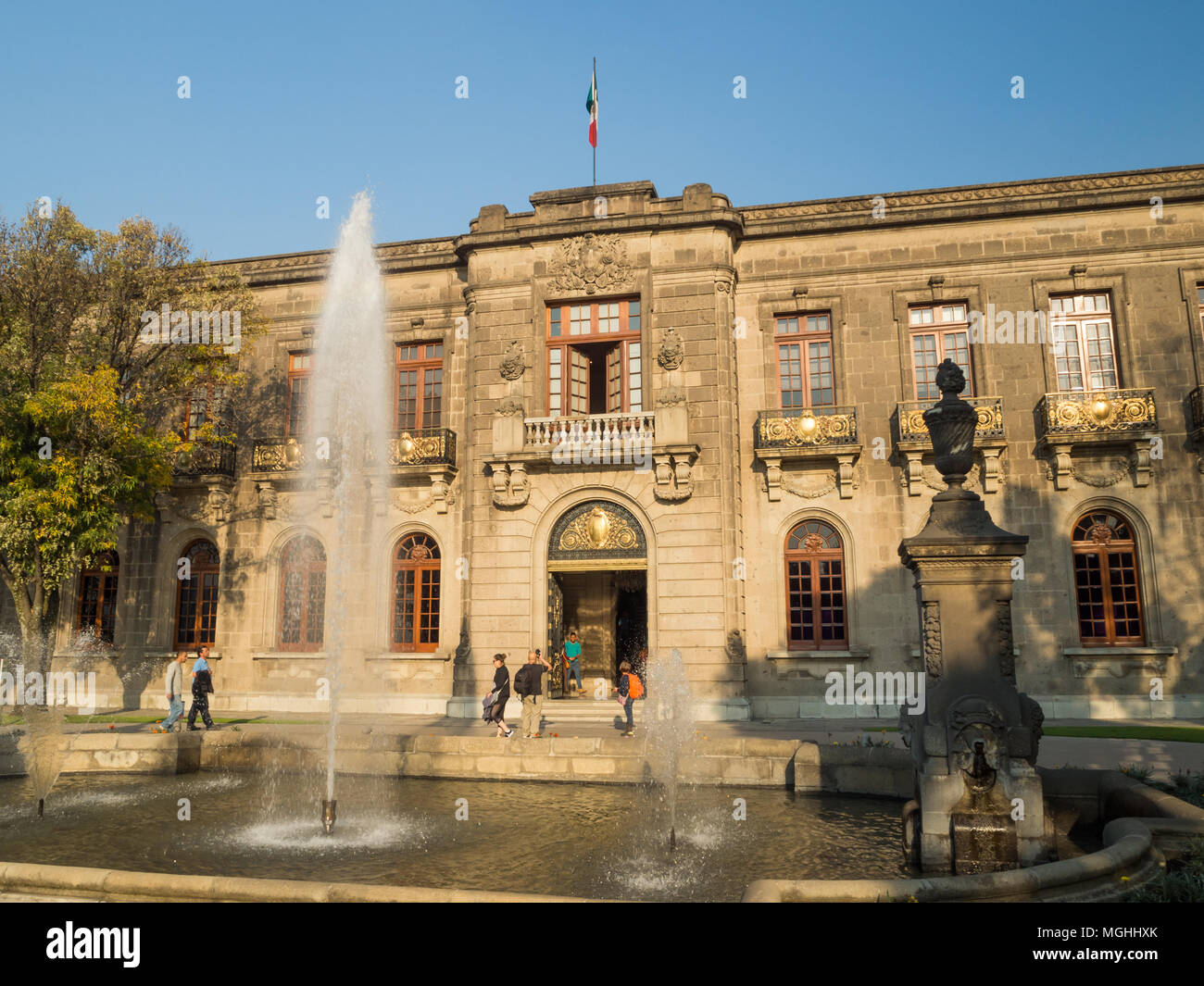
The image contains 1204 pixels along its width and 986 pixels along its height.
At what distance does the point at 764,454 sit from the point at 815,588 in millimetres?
3553

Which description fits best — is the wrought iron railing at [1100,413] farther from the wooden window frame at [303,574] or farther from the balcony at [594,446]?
the wooden window frame at [303,574]

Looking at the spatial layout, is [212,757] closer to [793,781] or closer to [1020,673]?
[793,781]

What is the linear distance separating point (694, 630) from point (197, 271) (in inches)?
599

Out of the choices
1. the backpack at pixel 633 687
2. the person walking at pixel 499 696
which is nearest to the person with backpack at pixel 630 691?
the backpack at pixel 633 687

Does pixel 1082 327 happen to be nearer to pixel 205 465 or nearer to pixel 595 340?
pixel 595 340

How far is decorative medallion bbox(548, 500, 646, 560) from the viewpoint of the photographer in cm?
2081

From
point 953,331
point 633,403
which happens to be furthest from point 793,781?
point 953,331

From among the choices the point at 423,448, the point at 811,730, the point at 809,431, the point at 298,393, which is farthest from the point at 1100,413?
the point at 298,393

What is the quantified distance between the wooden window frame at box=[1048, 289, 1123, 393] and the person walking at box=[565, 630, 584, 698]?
13.5m

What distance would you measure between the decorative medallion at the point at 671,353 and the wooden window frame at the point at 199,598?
13715 millimetres

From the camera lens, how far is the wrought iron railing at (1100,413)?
64.1 feet

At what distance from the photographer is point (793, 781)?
11.7 meters

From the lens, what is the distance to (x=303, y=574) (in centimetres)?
2338

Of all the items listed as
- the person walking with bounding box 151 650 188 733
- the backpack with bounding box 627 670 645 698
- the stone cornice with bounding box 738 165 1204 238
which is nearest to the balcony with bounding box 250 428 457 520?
the person walking with bounding box 151 650 188 733
